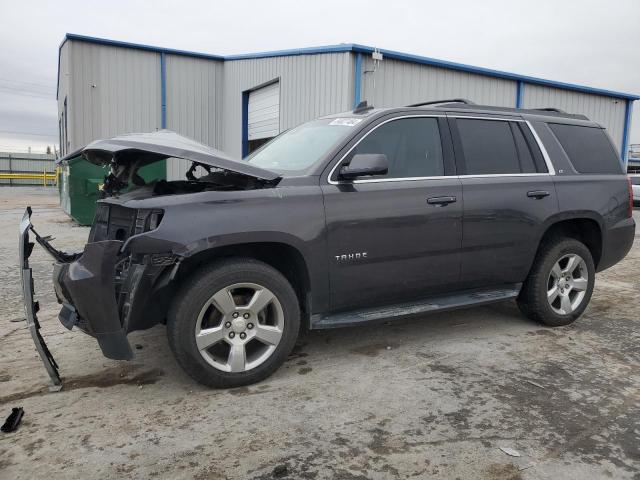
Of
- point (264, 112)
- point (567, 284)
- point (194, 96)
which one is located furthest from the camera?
point (194, 96)

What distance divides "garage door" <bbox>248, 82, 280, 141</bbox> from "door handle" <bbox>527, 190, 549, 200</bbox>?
10327mm

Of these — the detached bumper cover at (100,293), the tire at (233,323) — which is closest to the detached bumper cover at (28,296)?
the detached bumper cover at (100,293)

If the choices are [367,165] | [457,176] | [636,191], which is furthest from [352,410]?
[636,191]

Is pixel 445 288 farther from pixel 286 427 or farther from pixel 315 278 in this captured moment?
pixel 286 427

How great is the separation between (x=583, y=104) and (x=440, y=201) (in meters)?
16.0

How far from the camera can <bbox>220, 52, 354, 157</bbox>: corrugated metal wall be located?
11781 millimetres

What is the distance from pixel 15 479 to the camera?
2.36m

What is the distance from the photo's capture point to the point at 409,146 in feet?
13.1

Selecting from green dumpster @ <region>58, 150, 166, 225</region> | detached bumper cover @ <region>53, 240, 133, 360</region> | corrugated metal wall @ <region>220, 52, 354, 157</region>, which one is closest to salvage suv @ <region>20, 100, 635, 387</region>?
detached bumper cover @ <region>53, 240, 133, 360</region>

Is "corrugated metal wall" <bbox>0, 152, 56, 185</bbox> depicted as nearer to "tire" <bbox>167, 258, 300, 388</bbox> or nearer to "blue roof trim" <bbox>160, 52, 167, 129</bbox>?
"blue roof trim" <bbox>160, 52, 167, 129</bbox>

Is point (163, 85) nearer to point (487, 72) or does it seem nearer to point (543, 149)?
point (487, 72)

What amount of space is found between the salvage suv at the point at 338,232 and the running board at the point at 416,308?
0.01 metres

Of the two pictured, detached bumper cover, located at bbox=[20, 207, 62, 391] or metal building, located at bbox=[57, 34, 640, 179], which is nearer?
detached bumper cover, located at bbox=[20, 207, 62, 391]

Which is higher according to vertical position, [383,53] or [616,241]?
[383,53]
